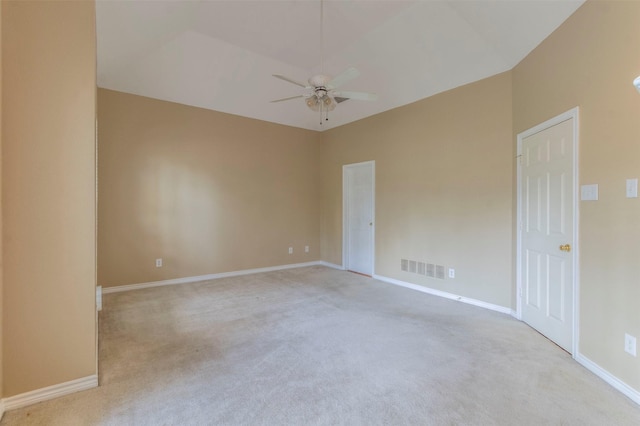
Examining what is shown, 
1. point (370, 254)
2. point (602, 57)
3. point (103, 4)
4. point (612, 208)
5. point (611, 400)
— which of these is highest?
point (103, 4)

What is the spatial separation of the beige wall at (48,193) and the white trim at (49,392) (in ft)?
0.11

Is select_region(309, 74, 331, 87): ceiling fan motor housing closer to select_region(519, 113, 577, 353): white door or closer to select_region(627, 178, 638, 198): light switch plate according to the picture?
select_region(519, 113, 577, 353): white door

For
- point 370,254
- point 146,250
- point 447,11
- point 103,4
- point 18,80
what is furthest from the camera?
point 370,254

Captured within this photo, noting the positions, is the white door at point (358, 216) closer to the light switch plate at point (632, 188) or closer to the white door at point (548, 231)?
the white door at point (548, 231)

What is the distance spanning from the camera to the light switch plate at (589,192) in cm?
219

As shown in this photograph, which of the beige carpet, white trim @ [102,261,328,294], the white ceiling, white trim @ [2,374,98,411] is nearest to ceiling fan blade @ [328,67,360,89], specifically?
the white ceiling

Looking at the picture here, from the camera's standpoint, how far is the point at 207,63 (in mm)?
4012

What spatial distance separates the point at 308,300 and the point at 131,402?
2.31 meters

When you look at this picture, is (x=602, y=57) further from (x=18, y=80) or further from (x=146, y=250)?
(x=146, y=250)

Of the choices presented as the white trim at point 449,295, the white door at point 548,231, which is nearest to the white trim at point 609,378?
the white door at point 548,231

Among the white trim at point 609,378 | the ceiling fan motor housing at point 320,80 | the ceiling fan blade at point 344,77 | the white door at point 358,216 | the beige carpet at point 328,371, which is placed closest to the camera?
the beige carpet at point 328,371

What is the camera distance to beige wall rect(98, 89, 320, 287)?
165 inches

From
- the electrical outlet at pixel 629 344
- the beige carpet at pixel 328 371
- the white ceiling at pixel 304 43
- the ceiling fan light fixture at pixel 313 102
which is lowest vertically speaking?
the beige carpet at pixel 328 371

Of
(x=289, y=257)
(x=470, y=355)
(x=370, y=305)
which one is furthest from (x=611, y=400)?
(x=289, y=257)
